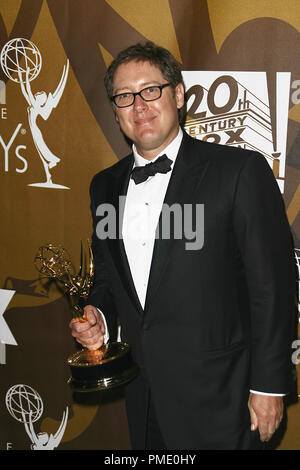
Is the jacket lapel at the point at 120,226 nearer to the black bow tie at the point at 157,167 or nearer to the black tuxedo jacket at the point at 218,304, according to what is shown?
the black tuxedo jacket at the point at 218,304

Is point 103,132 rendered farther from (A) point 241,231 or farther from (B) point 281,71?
(A) point 241,231

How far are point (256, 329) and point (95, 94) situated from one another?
5.08 ft

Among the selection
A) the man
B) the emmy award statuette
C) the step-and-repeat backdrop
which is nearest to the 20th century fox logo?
the step-and-repeat backdrop

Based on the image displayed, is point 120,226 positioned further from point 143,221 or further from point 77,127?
point 77,127

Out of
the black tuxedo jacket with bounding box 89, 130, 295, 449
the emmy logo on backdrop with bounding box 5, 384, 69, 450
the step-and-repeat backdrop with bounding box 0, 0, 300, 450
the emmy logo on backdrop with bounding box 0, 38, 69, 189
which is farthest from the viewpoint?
the emmy logo on backdrop with bounding box 5, 384, 69, 450

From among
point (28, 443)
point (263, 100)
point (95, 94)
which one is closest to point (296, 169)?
point (263, 100)

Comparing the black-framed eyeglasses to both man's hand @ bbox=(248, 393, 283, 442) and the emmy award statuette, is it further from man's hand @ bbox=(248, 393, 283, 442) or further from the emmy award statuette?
man's hand @ bbox=(248, 393, 283, 442)

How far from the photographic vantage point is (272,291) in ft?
5.17

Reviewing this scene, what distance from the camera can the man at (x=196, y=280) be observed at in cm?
160

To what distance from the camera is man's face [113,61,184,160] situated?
1.77 m

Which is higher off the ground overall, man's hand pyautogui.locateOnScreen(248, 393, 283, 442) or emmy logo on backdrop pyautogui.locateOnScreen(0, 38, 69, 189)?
emmy logo on backdrop pyautogui.locateOnScreen(0, 38, 69, 189)

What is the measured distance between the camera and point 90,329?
1828 millimetres

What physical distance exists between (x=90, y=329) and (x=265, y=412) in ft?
2.46

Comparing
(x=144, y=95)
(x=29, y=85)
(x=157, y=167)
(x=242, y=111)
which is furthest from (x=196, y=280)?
(x=29, y=85)
